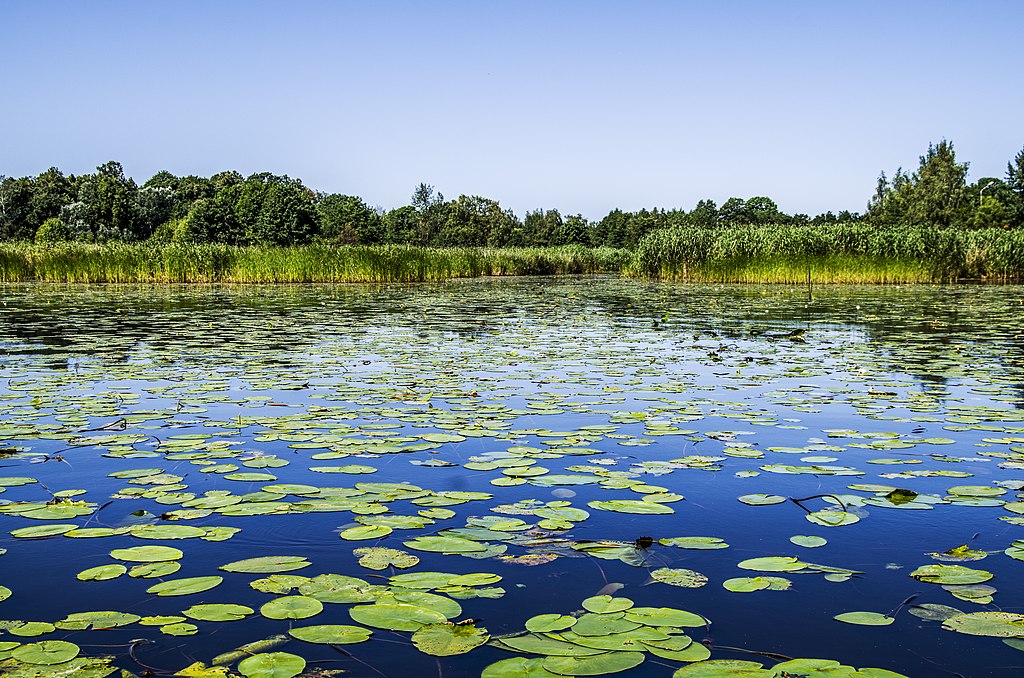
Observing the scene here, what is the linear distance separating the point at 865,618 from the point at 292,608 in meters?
1.61

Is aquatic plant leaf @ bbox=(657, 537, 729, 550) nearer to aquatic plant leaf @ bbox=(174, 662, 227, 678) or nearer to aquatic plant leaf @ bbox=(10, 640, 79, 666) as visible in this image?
aquatic plant leaf @ bbox=(174, 662, 227, 678)

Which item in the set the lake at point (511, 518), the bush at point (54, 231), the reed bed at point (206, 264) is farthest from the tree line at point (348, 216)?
the lake at point (511, 518)

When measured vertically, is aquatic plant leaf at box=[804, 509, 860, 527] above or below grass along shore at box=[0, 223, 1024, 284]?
below

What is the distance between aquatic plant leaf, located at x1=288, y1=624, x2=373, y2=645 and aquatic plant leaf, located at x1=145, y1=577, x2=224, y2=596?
0.44 metres

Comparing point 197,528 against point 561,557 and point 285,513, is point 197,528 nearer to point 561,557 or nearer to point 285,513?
point 285,513

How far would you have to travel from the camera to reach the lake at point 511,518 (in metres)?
2.17

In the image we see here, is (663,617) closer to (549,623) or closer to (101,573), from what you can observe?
(549,623)

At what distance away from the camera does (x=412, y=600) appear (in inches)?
94.5

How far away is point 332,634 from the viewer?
7.18 feet

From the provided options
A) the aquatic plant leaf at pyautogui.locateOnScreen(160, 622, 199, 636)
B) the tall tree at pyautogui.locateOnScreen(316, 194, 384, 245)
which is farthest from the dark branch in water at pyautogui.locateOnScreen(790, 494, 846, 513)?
the tall tree at pyautogui.locateOnScreen(316, 194, 384, 245)

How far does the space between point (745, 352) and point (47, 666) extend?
762 centimetres

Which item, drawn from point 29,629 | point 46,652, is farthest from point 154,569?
point 46,652

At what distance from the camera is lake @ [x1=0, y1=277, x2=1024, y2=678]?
85.4 inches

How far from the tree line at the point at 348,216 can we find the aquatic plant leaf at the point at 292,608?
204 ft
